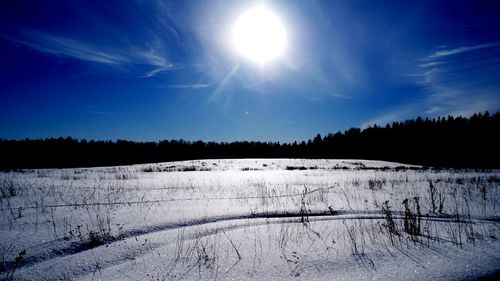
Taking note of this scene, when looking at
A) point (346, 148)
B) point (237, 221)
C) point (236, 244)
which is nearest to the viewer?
point (236, 244)

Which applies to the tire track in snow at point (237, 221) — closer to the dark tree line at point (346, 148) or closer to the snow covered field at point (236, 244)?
the snow covered field at point (236, 244)

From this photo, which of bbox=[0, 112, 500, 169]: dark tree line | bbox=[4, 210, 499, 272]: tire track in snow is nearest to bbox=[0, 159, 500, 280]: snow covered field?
bbox=[4, 210, 499, 272]: tire track in snow

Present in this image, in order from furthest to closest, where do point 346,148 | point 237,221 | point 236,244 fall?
point 346,148 → point 237,221 → point 236,244

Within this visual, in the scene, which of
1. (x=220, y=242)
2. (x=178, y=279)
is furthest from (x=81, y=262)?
(x=220, y=242)

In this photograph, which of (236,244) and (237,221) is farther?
(237,221)

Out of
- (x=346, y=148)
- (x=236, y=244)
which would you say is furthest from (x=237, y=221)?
(x=346, y=148)

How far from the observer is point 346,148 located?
220ft

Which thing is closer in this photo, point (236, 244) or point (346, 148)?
point (236, 244)

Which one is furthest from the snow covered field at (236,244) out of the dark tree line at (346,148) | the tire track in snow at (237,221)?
the dark tree line at (346,148)

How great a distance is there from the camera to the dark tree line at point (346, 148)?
50953 mm

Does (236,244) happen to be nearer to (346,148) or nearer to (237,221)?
(237,221)

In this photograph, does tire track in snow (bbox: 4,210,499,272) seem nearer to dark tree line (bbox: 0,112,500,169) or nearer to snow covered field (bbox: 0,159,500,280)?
snow covered field (bbox: 0,159,500,280)

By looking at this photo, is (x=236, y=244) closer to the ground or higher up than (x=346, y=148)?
closer to the ground

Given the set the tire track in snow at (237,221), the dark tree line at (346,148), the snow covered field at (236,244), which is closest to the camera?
the snow covered field at (236,244)
